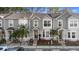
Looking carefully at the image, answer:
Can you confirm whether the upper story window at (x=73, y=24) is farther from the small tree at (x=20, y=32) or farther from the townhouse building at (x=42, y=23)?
the small tree at (x=20, y=32)

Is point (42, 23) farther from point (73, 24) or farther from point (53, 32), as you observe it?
point (73, 24)

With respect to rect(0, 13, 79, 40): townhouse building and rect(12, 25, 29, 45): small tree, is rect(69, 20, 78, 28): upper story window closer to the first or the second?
rect(0, 13, 79, 40): townhouse building

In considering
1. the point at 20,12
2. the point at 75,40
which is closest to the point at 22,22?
the point at 20,12

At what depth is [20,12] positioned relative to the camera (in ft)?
8.64

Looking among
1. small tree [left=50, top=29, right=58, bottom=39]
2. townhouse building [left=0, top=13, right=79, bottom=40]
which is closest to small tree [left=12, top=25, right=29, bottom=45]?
townhouse building [left=0, top=13, right=79, bottom=40]

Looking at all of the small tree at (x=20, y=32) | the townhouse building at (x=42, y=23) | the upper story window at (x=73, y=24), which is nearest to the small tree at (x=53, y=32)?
the townhouse building at (x=42, y=23)

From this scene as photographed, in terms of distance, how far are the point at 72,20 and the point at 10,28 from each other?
2.84ft

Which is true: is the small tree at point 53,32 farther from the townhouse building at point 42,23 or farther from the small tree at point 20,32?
the small tree at point 20,32

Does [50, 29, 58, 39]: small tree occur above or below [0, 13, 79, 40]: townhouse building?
below

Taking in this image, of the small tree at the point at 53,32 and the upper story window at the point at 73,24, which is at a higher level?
the upper story window at the point at 73,24

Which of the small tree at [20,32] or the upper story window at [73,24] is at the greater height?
the upper story window at [73,24]
